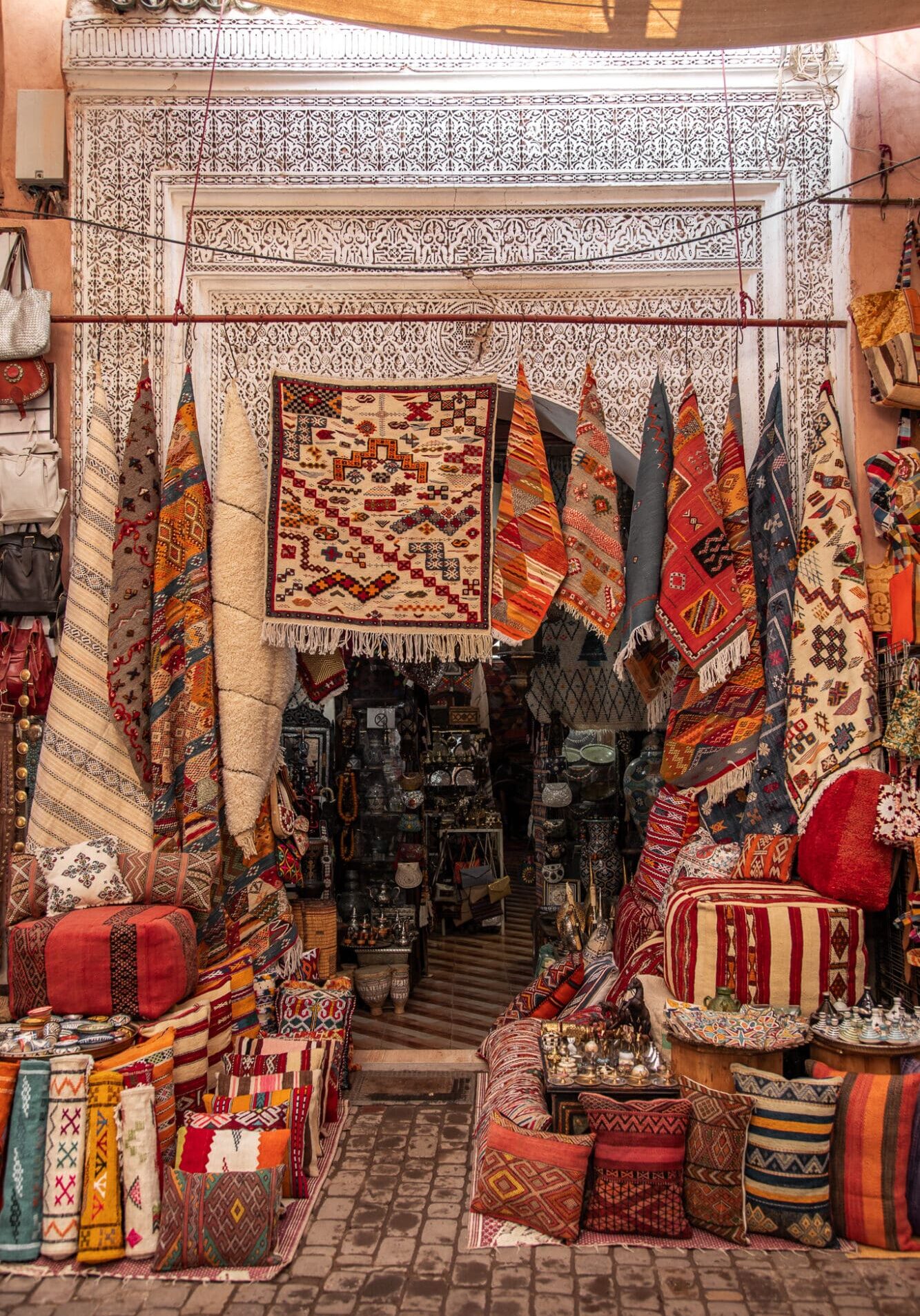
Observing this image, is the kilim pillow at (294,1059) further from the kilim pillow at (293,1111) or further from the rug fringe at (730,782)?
the rug fringe at (730,782)

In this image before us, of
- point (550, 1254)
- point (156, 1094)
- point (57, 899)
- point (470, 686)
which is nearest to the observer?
point (550, 1254)

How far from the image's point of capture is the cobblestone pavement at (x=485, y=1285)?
9.91ft

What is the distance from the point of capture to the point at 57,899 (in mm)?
4047

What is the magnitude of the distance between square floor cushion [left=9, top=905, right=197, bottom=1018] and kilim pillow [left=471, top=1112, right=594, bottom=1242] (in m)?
1.18

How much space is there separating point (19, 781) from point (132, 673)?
2.24 ft

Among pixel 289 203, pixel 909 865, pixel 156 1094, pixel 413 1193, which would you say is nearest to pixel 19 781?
pixel 156 1094

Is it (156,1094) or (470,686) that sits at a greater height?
(470,686)

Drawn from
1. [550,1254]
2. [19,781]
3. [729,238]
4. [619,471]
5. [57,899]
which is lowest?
[550,1254]

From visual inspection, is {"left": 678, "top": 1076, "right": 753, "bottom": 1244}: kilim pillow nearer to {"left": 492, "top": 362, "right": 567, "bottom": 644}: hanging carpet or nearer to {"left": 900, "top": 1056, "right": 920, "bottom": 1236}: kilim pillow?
{"left": 900, "top": 1056, "right": 920, "bottom": 1236}: kilim pillow

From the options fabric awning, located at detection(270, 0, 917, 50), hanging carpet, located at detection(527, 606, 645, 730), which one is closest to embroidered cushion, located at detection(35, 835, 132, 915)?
fabric awning, located at detection(270, 0, 917, 50)

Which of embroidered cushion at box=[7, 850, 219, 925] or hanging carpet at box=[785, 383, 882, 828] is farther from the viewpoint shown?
hanging carpet at box=[785, 383, 882, 828]

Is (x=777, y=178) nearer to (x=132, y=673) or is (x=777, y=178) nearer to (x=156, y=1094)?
(x=132, y=673)

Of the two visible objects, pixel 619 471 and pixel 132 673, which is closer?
pixel 132 673

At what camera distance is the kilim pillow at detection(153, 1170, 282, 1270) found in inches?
127
